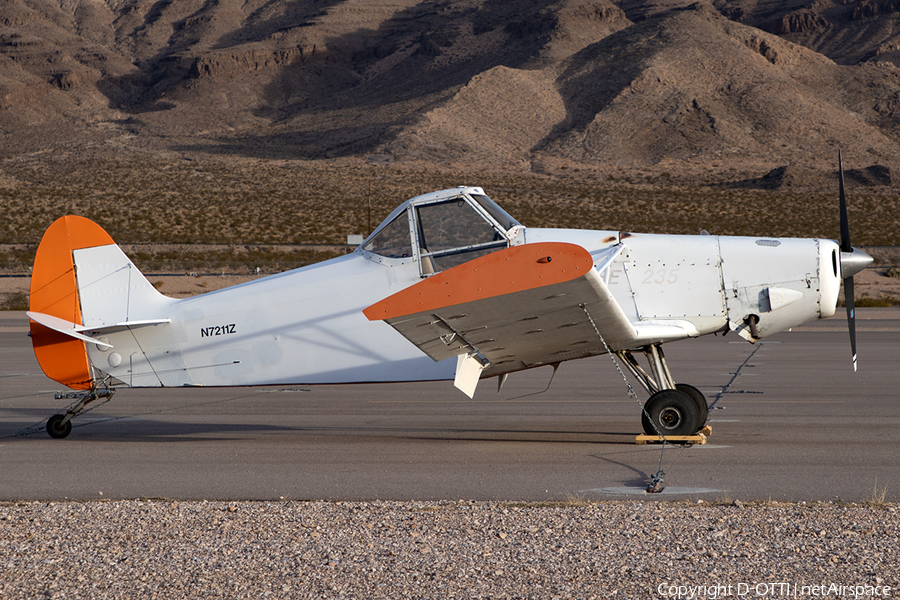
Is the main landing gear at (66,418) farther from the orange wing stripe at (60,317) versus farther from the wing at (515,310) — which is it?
the wing at (515,310)

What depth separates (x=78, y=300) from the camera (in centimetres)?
910

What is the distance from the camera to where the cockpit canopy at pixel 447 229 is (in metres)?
8.10

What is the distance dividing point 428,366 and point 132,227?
47351 millimetres

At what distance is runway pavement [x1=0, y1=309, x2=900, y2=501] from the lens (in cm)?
707

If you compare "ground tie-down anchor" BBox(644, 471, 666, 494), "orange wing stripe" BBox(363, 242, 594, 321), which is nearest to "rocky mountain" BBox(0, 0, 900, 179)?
"ground tie-down anchor" BBox(644, 471, 666, 494)

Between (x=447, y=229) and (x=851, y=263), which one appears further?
(x=851, y=263)

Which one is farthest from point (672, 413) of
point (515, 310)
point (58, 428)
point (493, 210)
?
point (58, 428)

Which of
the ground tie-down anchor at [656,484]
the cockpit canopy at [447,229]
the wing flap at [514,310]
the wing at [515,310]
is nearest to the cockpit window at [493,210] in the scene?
the cockpit canopy at [447,229]

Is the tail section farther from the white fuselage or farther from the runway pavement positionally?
the runway pavement

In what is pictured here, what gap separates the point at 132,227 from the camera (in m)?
51.9

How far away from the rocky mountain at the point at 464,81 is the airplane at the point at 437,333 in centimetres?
8474

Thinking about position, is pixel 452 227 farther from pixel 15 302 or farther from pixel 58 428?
pixel 15 302

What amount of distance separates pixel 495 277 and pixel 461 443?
10.1 ft

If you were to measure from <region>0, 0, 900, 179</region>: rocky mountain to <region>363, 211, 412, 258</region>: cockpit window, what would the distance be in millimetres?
84980
